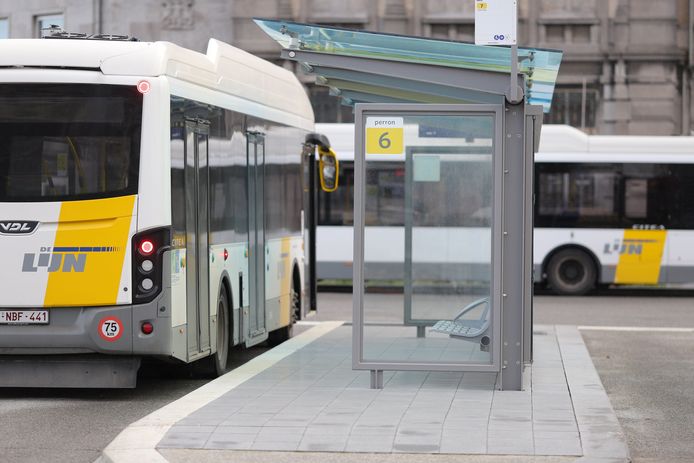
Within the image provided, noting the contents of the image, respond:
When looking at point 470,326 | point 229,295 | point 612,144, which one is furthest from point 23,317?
point 612,144

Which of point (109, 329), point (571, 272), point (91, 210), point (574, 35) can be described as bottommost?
point (571, 272)

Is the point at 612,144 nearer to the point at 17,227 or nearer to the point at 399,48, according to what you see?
the point at 399,48

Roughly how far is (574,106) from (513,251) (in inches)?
967

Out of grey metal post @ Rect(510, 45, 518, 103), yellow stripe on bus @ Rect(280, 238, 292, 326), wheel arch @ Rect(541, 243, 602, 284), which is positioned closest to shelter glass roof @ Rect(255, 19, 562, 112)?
grey metal post @ Rect(510, 45, 518, 103)

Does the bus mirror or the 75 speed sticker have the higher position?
the bus mirror

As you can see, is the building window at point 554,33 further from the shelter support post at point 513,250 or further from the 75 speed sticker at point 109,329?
the 75 speed sticker at point 109,329

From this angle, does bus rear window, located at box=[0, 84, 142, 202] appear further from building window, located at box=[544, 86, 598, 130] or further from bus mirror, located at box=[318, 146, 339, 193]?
building window, located at box=[544, 86, 598, 130]

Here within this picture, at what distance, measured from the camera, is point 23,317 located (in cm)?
1066

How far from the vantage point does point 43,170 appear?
10.6 metres

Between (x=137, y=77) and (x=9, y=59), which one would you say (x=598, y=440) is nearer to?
(x=137, y=77)

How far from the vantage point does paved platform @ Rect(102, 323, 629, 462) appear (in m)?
8.15

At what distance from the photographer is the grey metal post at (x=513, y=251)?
1085 centimetres

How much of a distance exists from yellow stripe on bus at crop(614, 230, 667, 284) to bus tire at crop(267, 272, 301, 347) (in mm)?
10507

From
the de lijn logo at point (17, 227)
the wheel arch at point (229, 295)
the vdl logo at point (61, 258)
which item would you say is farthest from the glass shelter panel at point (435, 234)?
the de lijn logo at point (17, 227)
